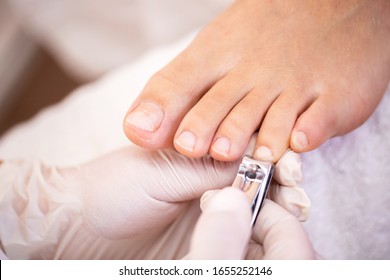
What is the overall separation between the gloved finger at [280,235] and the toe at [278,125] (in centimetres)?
6

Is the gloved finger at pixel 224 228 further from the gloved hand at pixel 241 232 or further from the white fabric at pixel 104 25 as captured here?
the white fabric at pixel 104 25

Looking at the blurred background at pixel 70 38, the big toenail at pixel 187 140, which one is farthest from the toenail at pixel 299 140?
the blurred background at pixel 70 38

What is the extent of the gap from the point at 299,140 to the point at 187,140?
0.14 m

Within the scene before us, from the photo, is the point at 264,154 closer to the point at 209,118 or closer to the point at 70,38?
the point at 209,118

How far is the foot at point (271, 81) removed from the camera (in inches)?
24.8

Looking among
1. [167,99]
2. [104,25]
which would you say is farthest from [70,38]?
[167,99]

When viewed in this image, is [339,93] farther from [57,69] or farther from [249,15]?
[57,69]

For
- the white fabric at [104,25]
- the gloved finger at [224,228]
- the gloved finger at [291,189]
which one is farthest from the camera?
the white fabric at [104,25]

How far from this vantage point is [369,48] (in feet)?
2.37

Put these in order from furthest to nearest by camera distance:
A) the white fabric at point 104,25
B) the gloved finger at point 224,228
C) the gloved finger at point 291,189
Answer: the white fabric at point 104,25 < the gloved finger at point 291,189 < the gloved finger at point 224,228

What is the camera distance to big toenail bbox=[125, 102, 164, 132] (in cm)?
62

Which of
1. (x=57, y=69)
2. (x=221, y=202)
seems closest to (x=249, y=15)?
(x=221, y=202)

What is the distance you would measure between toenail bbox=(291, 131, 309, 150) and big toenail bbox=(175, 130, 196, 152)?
13 centimetres

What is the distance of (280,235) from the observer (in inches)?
20.8
